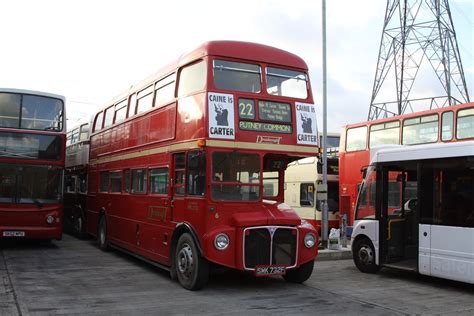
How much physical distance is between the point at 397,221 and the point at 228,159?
4.42m

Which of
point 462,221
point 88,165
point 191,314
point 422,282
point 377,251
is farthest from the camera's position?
point 88,165

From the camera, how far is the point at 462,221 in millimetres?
8797

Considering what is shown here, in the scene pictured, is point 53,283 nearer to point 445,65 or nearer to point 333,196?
point 333,196

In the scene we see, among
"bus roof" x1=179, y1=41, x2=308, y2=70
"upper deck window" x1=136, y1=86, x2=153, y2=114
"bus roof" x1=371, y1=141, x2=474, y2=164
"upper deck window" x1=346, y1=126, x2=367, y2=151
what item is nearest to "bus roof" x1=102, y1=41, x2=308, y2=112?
"bus roof" x1=179, y1=41, x2=308, y2=70

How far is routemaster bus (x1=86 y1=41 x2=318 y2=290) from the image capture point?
8383 mm

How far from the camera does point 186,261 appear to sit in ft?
28.5

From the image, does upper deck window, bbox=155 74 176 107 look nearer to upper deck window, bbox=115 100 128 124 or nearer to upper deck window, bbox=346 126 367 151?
upper deck window, bbox=115 100 128 124

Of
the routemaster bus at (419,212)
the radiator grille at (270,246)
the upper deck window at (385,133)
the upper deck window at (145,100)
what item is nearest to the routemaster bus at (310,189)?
the upper deck window at (385,133)

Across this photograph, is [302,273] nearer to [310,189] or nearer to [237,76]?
[237,76]

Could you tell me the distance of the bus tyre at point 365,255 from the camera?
10.8 meters

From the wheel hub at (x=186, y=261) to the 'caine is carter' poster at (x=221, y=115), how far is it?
2.05m

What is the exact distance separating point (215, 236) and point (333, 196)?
11.5m

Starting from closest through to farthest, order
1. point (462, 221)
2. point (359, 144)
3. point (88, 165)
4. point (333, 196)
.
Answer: point (462, 221)
point (88, 165)
point (359, 144)
point (333, 196)

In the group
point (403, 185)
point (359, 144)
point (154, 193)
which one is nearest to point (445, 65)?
point (359, 144)
